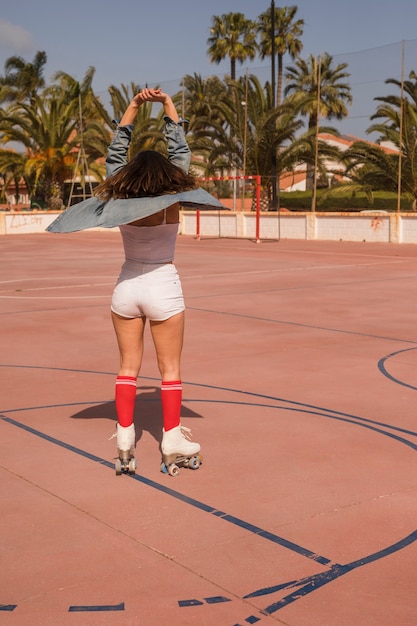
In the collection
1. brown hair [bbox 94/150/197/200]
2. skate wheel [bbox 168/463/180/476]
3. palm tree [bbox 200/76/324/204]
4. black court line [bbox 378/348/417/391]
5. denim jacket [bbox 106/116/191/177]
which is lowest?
skate wheel [bbox 168/463/180/476]

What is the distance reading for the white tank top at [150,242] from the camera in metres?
4.96

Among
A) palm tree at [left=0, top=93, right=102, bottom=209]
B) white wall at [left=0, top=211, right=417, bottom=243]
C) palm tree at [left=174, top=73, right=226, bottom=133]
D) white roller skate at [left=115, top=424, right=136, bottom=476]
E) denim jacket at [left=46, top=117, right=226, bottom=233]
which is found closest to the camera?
denim jacket at [left=46, top=117, right=226, bottom=233]

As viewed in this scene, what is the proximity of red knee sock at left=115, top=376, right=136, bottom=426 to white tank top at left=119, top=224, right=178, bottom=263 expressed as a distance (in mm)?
712

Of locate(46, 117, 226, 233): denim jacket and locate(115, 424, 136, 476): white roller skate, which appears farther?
locate(115, 424, 136, 476): white roller skate

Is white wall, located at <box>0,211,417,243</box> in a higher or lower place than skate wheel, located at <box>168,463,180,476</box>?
higher

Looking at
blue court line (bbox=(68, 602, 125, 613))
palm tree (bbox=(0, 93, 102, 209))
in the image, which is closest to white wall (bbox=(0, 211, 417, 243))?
palm tree (bbox=(0, 93, 102, 209))

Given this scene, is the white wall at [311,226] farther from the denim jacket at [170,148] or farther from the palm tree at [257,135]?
the denim jacket at [170,148]

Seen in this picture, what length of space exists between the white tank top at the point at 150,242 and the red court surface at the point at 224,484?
4.15 feet

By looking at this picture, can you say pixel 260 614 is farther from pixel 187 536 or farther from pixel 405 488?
pixel 405 488

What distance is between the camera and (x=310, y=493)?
4805 mm

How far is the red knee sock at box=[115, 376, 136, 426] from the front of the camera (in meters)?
5.12

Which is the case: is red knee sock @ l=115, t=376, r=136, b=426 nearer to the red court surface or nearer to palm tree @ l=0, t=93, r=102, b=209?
the red court surface

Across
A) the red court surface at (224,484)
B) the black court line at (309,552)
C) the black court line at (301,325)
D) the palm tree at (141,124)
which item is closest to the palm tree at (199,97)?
the palm tree at (141,124)

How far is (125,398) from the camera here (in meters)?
5.12
